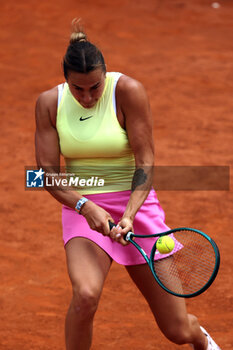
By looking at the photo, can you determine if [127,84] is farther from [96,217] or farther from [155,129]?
[155,129]

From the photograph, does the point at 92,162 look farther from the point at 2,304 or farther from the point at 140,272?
the point at 2,304

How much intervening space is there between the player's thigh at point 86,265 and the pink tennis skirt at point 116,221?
4 cm

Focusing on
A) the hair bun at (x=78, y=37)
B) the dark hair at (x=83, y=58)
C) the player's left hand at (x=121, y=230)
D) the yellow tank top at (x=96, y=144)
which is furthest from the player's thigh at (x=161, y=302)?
the hair bun at (x=78, y=37)

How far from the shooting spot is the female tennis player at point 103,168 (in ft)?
12.8

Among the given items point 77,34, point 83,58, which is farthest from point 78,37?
point 83,58

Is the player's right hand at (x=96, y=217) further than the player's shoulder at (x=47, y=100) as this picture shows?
No

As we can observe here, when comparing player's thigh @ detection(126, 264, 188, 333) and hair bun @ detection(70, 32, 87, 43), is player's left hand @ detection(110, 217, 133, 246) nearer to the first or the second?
player's thigh @ detection(126, 264, 188, 333)

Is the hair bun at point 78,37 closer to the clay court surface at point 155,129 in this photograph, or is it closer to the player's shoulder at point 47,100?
the player's shoulder at point 47,100

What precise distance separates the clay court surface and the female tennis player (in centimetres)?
116

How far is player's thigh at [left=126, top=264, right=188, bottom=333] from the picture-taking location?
4.05 meters

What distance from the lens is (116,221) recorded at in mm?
4125

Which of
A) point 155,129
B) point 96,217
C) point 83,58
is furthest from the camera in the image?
point 155,129

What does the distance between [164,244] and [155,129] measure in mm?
5104

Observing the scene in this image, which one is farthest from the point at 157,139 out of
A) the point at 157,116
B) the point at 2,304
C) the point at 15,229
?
the point at 2,304
